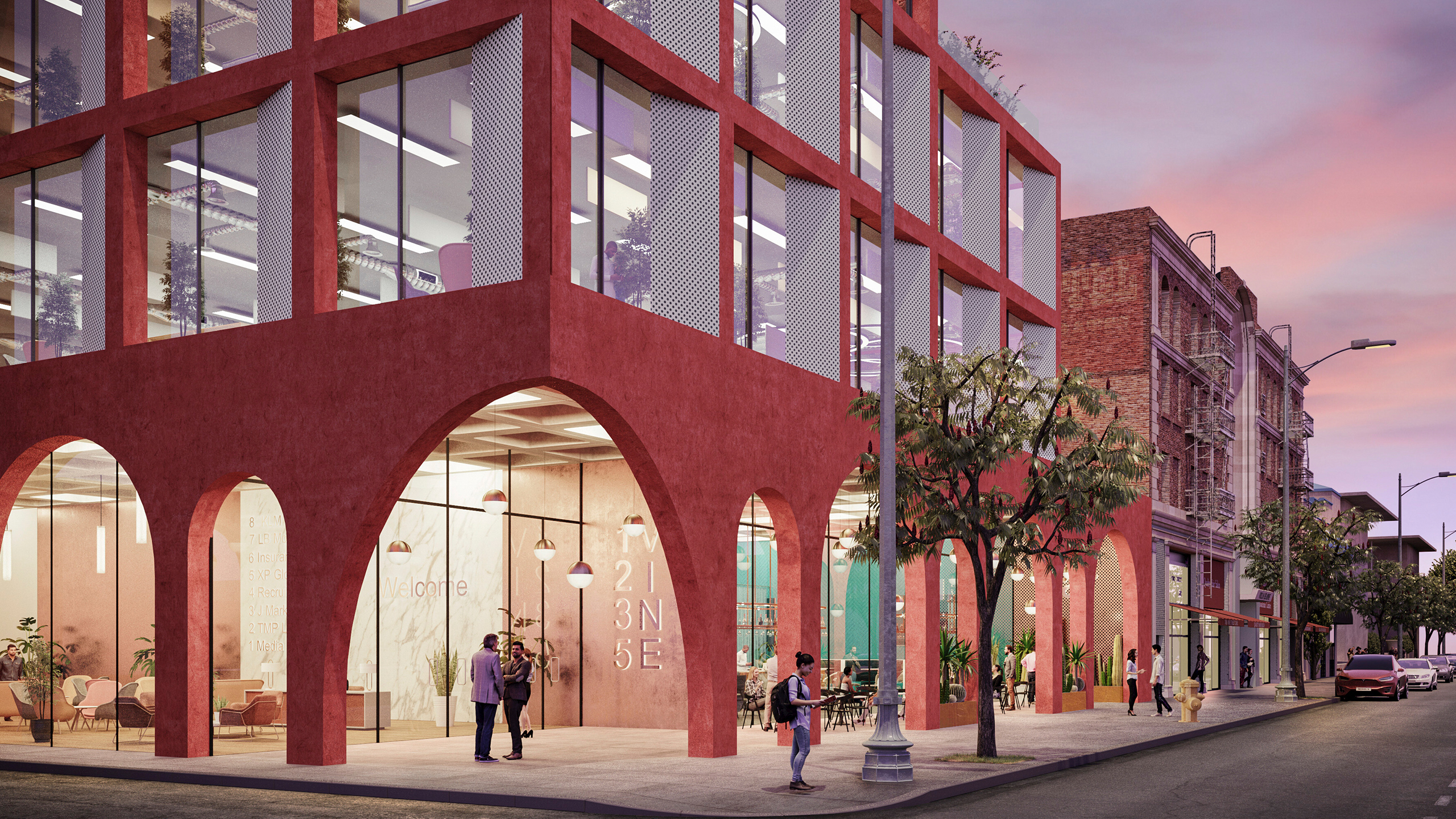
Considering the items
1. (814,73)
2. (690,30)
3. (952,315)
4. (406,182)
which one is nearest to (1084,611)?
(952,315)

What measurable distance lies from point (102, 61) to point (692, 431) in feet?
40.2

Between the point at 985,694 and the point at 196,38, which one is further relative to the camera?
the point at 196,38

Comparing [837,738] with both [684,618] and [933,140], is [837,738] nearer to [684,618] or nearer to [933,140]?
[684,618]

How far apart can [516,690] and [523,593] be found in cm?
597

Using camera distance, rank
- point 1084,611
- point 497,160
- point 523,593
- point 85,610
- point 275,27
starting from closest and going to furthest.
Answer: point 497,160, point 275,27, point 85,610, point 523,593, point 1084,611

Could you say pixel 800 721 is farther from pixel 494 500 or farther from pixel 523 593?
pixel 523 593

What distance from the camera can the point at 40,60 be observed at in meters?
24.3

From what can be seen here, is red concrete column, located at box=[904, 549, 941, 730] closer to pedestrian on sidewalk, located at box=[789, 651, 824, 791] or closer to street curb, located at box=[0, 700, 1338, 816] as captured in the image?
street curb, located at box=[0, 700, 1338, 816]

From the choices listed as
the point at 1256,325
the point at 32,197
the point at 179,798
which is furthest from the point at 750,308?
the point at 1256,325

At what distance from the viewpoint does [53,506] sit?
2470cm

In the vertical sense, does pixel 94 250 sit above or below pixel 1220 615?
above

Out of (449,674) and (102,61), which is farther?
(449,674)

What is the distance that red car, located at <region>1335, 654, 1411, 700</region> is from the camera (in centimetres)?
4444

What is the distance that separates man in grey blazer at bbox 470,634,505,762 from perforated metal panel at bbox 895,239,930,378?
11716 millimetres
